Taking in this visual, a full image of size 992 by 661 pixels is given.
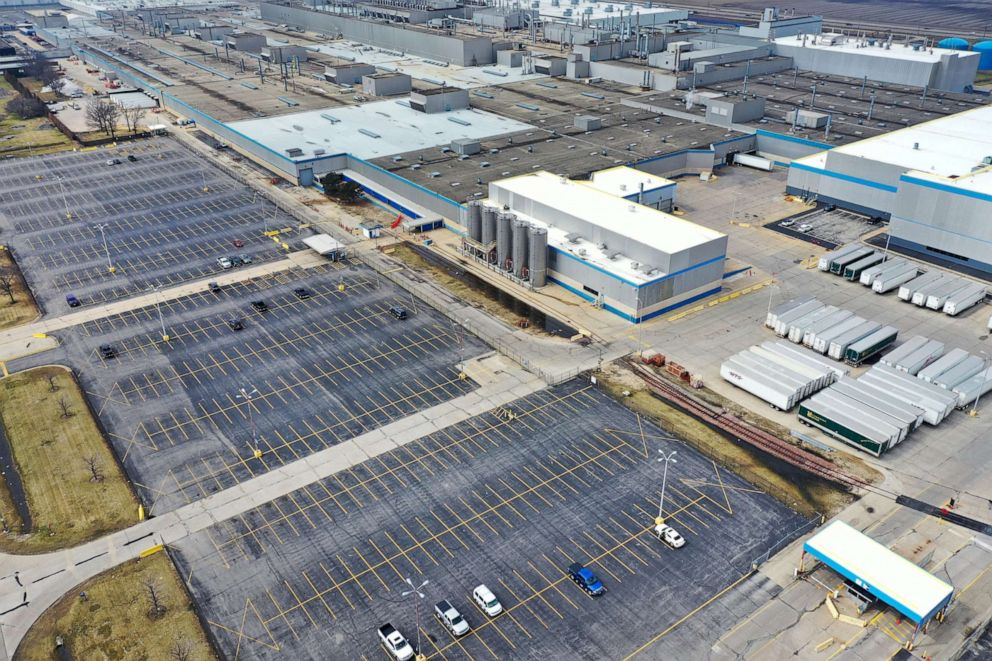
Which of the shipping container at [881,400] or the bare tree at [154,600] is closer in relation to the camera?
the bare tree at [154,600]

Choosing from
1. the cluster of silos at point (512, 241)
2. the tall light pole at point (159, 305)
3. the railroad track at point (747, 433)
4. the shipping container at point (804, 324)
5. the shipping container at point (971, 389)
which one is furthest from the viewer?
the cluster of silos at point (512, 241)

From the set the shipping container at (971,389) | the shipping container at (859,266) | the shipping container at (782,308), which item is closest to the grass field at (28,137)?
the shipping container at (782,308)

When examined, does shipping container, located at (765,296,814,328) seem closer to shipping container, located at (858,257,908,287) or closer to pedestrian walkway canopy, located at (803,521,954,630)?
shipping container, located at (858,257,908,287)

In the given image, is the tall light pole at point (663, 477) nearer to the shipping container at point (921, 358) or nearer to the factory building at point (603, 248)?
the factory building at point (603, 248)

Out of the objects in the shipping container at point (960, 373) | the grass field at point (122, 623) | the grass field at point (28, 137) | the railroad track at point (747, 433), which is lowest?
the grass field at point (122, 623)

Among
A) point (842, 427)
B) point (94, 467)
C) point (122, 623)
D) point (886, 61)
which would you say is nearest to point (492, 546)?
point (122, 623)

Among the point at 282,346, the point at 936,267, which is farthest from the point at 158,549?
the point at 936,267

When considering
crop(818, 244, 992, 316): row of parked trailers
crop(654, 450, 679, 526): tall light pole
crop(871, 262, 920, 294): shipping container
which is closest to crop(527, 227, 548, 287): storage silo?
crop(654, 450, 679, 526): tall light pole
